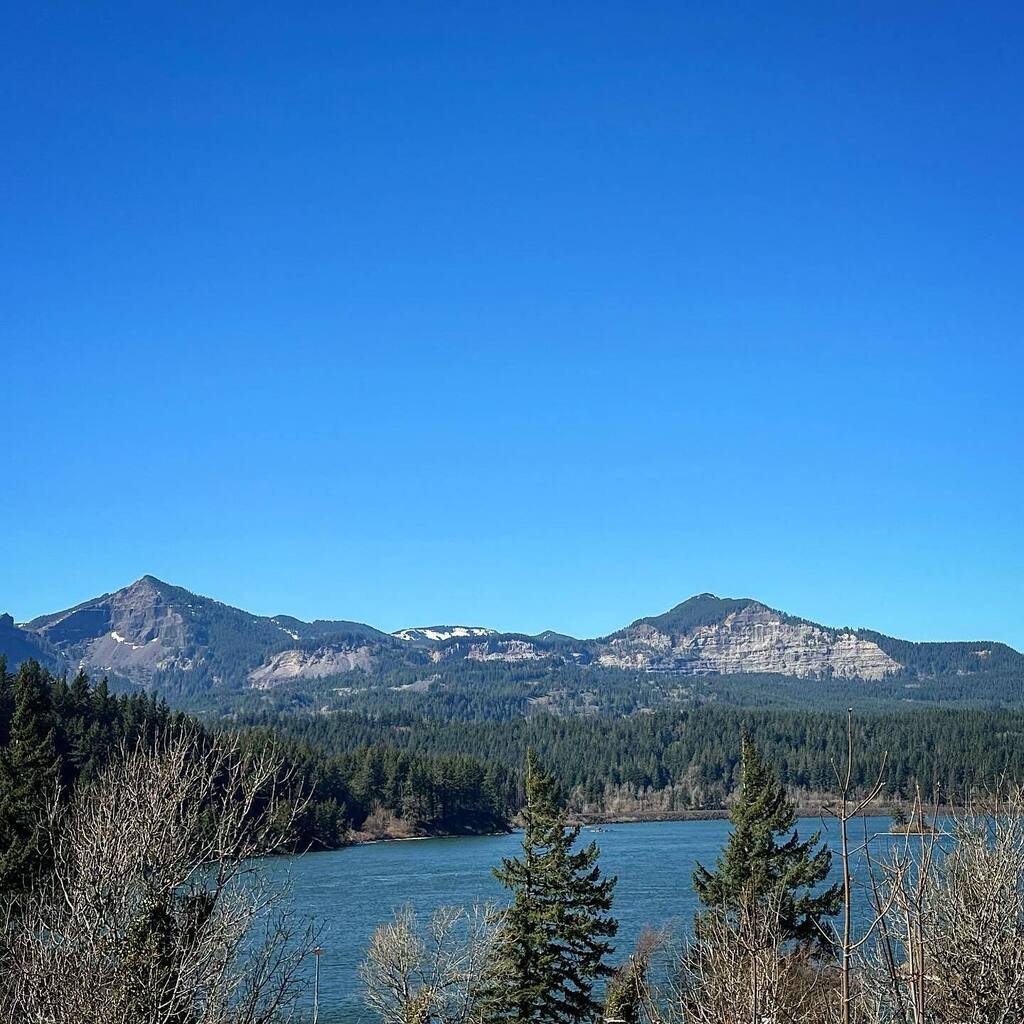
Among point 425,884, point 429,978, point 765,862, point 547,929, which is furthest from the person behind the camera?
point 425,884

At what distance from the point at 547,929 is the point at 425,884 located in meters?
57.4

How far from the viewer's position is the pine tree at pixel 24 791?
42.2 metres

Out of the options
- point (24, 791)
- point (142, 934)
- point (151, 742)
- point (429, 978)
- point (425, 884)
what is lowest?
point (425, 884)

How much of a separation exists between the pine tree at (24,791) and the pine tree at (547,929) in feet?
55.4

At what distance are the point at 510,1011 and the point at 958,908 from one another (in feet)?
57.4

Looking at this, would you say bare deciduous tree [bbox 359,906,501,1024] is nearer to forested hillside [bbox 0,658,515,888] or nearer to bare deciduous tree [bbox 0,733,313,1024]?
forested hillside [bbox 0,658,515,888]

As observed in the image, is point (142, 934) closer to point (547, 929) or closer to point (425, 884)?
point (547, 929)

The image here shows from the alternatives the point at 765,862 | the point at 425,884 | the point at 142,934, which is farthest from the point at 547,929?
the point at 425,884

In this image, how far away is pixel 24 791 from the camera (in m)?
46.5

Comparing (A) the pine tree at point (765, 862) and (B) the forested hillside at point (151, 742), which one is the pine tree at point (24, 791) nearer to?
(B) the forested hillside at point (151, 742)

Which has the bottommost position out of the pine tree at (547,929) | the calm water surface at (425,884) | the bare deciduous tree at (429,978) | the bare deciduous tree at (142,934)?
the calm water surface at (425,884)

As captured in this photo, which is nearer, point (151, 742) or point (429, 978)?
point (429, 978)

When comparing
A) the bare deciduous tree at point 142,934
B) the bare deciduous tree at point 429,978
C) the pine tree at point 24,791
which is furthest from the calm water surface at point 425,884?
the bare deciduous tree at point 142,934

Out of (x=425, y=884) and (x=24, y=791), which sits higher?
(x=24, y=791)
